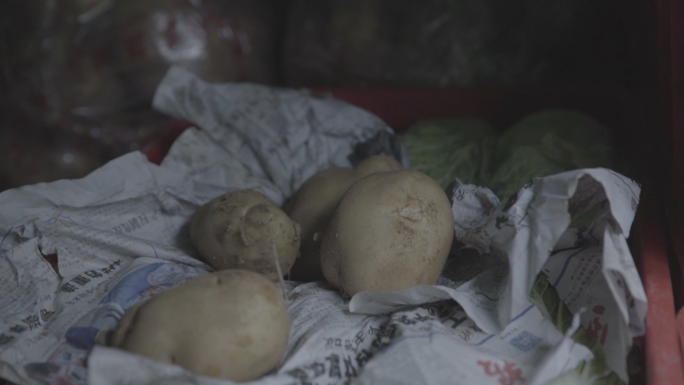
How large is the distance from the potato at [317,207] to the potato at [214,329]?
0.26 m

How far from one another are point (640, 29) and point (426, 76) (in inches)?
19.5

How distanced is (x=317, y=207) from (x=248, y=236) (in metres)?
0.16

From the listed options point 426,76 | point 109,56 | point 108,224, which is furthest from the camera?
point 426,76

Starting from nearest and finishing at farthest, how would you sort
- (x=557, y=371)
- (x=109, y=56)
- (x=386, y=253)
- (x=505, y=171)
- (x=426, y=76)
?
(x=557, y=371), (x=386, y=253), (x=505, y=171), (x=109, y=56), (x=426, y=76)

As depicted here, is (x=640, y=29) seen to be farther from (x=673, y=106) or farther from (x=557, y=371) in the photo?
(x=557, y=371)

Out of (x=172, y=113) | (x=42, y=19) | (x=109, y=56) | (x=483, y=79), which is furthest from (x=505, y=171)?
(x=42, y=19)

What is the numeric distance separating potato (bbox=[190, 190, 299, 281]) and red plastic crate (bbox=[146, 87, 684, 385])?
1.24ft

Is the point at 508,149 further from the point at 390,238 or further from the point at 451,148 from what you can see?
the point at 390,238

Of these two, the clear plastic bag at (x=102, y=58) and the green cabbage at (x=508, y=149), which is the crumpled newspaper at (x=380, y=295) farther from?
the clear plastic bag at (x=102, y=58)

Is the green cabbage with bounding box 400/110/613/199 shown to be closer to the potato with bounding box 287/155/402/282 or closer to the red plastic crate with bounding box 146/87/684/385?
the red plastic crate with bounding box 146/87/684/385

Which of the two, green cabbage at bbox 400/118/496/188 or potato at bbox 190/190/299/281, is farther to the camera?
green cabbage at bbox 400/118/496/188

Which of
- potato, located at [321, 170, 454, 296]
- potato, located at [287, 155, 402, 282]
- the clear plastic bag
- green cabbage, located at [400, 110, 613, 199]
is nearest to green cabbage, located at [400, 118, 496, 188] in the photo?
green cabbage, located at [400, 110, 613, 199]

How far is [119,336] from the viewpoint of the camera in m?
0.62

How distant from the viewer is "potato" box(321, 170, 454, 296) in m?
0.74
